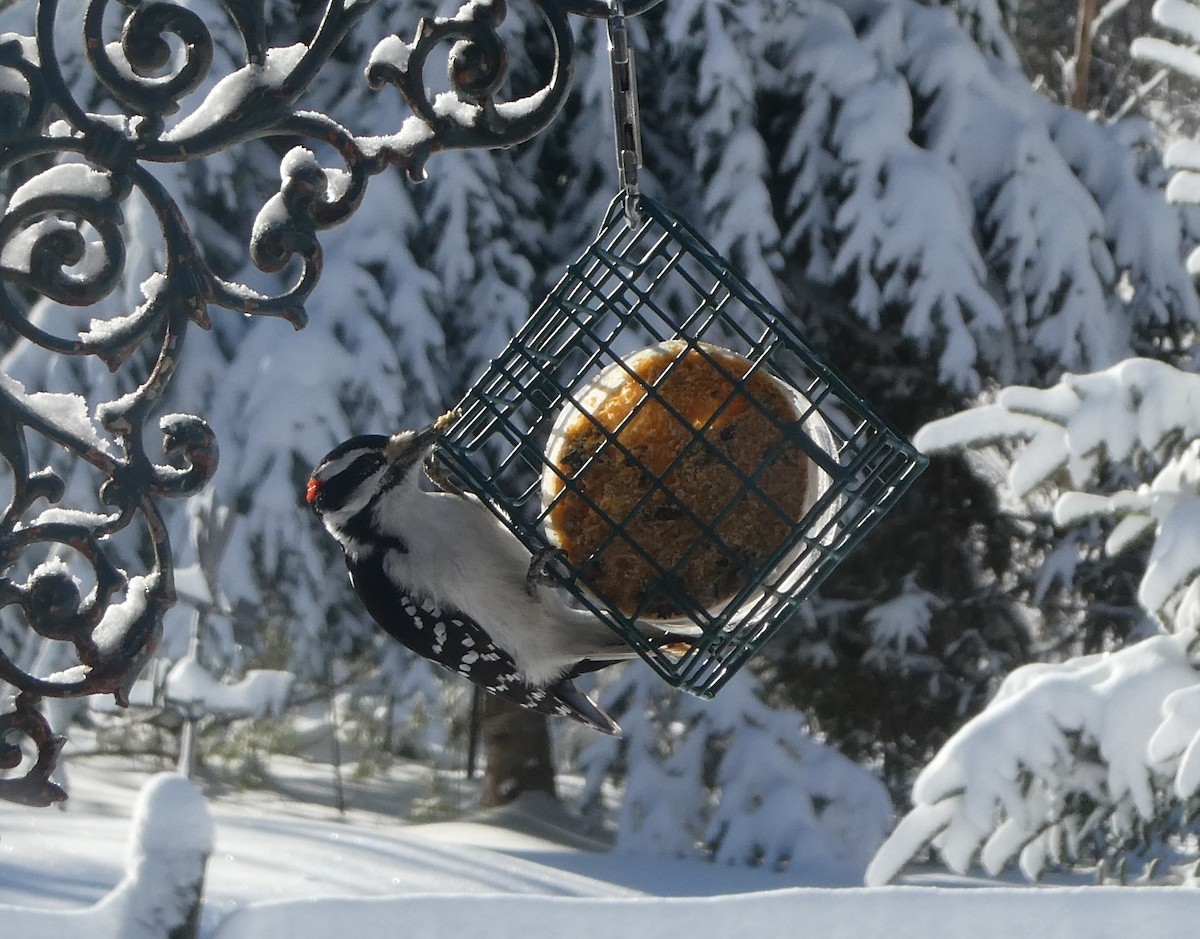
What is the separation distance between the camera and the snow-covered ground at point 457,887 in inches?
103

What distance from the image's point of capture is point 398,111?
Answer: 680 centimetres

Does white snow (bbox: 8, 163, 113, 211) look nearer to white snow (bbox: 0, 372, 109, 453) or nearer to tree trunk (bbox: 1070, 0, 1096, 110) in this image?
white snow (bbox: 0, 372, 109, 453)

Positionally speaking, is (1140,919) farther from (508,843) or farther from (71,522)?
(508,843)

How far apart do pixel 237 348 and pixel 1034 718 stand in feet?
13.4

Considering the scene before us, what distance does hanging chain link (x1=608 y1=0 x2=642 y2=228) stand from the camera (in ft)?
6.31

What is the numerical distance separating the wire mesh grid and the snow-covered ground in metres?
0.67

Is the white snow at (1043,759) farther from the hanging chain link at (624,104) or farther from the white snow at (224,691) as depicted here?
the white snow at (224,691)

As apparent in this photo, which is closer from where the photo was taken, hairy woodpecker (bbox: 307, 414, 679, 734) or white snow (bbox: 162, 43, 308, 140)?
white snow (bbox: 162, 43, 308, 140)

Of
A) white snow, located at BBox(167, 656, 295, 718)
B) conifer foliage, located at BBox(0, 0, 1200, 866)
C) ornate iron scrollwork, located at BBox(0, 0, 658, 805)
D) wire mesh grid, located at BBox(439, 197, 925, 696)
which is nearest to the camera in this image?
ornate iron scrollwork, located at BBox(0, 0, 658, 805)

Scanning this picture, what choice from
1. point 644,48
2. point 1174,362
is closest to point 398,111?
point 644,48

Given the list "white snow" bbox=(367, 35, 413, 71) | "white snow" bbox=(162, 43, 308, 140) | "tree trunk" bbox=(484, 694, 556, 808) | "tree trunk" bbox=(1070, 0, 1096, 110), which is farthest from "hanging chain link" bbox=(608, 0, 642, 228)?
"tree trunk" bbox=(1070, 0, 1096, 110)

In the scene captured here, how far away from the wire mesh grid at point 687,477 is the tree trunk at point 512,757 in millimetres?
6203

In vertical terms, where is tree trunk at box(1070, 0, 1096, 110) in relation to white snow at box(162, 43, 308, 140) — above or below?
above

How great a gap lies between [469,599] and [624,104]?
0.88 m
